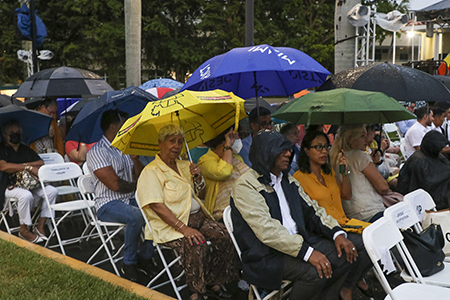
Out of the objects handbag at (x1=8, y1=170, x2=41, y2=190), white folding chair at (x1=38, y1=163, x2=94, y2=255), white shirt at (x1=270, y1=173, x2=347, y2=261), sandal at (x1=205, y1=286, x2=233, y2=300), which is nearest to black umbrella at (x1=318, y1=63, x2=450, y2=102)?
white shirt at (x1=270, y1=173, x2=347, y2=261)

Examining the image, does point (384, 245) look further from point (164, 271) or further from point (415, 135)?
point (415, 135)

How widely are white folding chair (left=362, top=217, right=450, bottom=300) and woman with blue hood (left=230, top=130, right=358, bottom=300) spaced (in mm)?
307

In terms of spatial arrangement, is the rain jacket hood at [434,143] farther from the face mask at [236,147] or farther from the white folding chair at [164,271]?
the white folding chair at [164,271]

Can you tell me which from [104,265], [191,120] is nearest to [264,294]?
[191,120]

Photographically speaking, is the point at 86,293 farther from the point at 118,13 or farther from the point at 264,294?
the point at 118,13

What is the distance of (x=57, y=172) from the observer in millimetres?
5832

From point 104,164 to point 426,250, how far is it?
10.6 ft

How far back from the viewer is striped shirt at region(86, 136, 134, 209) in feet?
16.0

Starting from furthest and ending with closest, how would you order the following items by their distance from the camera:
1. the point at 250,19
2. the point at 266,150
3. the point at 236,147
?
the point at 250,19 → the point at 236,147 → the point at 266,150

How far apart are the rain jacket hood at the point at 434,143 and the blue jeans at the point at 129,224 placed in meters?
3.04

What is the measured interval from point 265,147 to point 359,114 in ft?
4.97

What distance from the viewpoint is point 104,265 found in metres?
5.12

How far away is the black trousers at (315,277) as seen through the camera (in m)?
3.21

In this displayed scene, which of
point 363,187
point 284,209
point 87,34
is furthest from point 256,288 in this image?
point 87,34
